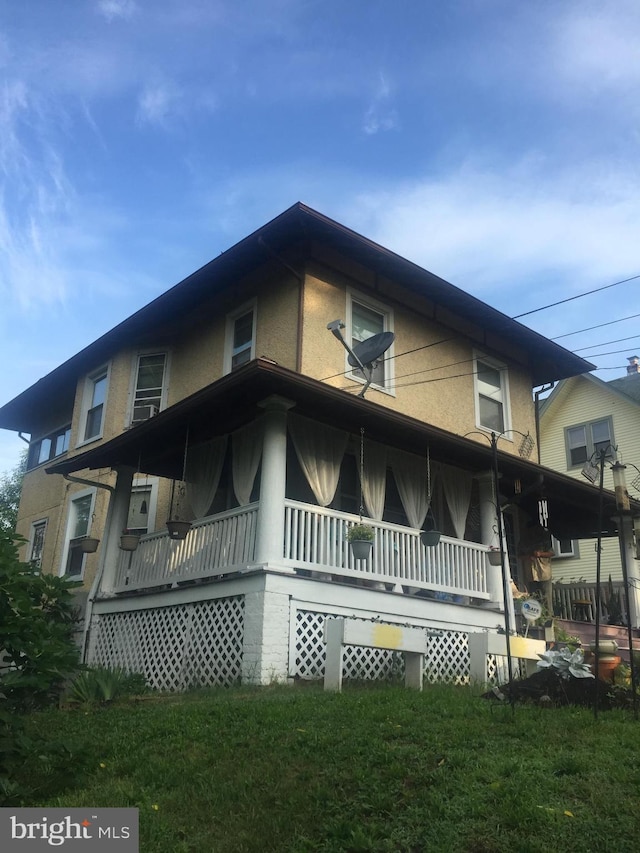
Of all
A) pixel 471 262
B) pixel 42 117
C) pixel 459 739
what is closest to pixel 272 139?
pixel 42 117

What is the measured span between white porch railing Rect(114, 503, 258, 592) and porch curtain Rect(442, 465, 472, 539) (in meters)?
4.09

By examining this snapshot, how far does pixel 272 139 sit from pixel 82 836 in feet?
31.5

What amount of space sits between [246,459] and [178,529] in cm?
142

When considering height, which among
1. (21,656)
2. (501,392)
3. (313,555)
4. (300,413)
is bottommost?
(21,656)

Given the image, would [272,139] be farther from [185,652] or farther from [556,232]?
[185,652]

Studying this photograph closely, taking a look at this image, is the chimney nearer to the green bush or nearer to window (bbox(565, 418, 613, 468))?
window (bbox(565, 418, 613, 468))

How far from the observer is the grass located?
4164mm

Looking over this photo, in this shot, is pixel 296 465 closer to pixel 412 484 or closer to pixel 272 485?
pixel 412 484

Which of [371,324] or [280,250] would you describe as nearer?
[280,250]

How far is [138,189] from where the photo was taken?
1151 cm

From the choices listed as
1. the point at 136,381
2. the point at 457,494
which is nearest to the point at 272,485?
the point at 457,494

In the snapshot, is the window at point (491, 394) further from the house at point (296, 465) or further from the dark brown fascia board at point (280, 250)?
the dark brown fascia board at point (280, 250)

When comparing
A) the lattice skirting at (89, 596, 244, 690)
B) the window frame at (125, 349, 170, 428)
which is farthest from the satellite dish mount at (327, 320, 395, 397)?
the window frame at (125, 349, 170, 428)

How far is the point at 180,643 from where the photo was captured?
426 inches
